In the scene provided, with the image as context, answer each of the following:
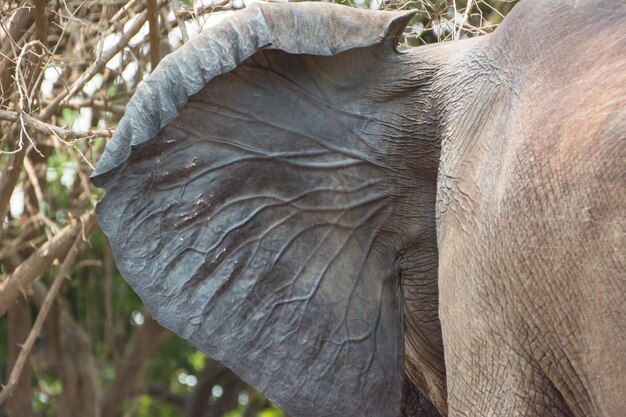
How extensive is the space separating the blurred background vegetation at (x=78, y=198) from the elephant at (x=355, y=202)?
32.9 inches

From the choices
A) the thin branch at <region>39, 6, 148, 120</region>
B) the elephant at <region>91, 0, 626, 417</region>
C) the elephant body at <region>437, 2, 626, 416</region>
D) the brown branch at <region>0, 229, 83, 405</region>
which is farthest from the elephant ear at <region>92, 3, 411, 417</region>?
the brown branch at <region>0, 229, 83, 405</region>

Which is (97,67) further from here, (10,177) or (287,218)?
(287,218)

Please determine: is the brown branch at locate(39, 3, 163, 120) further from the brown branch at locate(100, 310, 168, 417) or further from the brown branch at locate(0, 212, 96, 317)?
the brown branch at locate(100, 310, 168, 417)

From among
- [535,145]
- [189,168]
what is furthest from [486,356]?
[189,168]

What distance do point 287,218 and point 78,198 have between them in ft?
11.5

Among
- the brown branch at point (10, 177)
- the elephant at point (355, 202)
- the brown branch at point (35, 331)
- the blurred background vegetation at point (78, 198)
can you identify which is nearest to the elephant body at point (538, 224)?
the elephant at point (355, 202)

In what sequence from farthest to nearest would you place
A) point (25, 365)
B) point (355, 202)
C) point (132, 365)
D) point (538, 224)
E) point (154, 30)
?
point (132, 365) < point (25, 365) < point (154, 30) < point (355, 202) < point (538, 224)

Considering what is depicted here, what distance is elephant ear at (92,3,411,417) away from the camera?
2.95 m

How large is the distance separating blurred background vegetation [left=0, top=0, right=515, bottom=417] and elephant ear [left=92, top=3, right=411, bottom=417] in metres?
0.82

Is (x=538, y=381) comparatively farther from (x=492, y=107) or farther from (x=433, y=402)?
(x=433, y=402)

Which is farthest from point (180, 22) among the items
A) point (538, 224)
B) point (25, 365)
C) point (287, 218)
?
point (25, 365)

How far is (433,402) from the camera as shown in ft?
10.9

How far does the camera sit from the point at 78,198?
21.1ft

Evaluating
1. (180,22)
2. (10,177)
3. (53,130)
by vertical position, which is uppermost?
(180,22)
